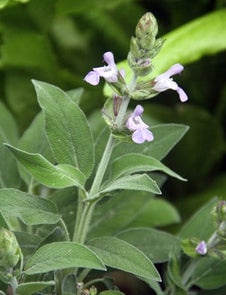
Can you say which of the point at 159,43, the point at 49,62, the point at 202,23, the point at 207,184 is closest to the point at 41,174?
the point at 159,43

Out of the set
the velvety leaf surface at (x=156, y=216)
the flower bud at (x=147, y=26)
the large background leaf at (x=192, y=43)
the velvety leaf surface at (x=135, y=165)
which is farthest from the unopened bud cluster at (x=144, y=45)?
the velvety leaf surface at (x=156, y=216)

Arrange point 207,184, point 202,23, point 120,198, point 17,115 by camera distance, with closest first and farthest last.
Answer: point 120,198
point 202,23
point 17,115
point 207,184

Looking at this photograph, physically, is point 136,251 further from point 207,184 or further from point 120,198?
point 207,184

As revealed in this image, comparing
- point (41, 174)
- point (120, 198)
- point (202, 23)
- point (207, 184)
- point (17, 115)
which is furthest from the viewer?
point (207, 184)

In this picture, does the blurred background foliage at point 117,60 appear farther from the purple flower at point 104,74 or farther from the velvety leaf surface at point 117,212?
the purple flower at point 104,74

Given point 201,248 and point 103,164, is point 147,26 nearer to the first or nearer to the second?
point 103,164
